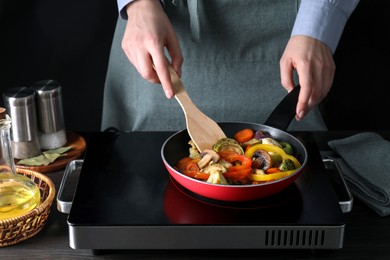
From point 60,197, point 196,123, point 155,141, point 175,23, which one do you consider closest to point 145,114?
point 175,23

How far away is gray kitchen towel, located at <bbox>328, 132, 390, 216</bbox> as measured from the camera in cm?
117

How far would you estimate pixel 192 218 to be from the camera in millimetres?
992

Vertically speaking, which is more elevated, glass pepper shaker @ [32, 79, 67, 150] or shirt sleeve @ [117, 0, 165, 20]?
shirt sleeve @ [117, 0, 165, 20]

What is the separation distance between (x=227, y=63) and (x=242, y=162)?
1.87 ft

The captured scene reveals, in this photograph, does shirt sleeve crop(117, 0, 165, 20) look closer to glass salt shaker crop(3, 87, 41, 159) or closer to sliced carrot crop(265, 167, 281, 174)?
glass salt shaker crop(3, 87, 41, 159)

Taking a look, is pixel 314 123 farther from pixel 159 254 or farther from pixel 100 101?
pixel 100 101

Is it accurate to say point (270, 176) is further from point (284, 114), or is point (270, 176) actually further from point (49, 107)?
point (49, 107)

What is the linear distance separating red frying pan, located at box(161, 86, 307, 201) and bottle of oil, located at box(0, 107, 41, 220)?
235 mm

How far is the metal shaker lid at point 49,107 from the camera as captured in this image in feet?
4.49

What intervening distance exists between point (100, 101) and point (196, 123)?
1310mm

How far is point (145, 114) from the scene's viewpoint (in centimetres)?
165

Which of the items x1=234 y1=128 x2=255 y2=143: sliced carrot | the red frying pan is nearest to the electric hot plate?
the red frying pan

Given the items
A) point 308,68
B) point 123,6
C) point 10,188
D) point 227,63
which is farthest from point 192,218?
point 227,63

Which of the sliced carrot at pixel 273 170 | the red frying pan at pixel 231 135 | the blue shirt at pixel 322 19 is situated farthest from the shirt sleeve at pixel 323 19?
the sliced carrot at pixel 273 170
